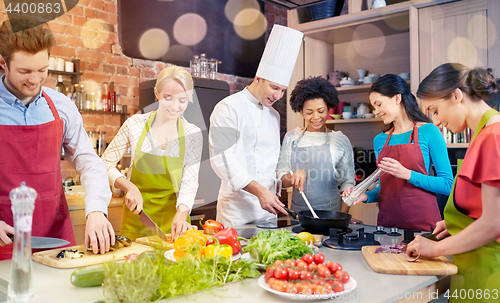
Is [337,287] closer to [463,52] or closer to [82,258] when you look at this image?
[82,258]

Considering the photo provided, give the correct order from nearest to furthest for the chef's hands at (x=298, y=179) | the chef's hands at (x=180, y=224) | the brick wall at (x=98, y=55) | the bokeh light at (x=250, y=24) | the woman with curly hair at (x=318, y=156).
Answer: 1. the chef's hands at (x=180, y=224)
2. the chef's hands at (x=298, y=179)
3. the woman with curly hair at (x=318, y=156)
4. the brick wall at (x=98, y=55)
5. the bokeh light at (x=250, y=24)

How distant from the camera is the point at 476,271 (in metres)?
1.21

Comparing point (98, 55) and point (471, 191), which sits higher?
point (98, 55)

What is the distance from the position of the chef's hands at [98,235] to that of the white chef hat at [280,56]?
1289 millimetres

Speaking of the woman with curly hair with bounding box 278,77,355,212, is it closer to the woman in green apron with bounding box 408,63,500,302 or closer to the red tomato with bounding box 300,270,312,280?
the woman in green apron with bounding box 408,63,500,302

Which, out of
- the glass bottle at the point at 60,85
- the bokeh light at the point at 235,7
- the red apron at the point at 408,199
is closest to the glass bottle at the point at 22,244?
the red apron at the point at 408,199

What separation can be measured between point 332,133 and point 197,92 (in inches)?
54.2

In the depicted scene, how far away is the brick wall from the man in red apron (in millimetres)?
1916

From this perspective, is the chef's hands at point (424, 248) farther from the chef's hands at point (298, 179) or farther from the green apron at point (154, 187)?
the green apron at point (154, 187)

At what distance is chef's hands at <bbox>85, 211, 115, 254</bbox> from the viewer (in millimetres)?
1348

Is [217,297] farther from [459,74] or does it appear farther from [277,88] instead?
[277,88]

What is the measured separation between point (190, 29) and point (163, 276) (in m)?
3.63

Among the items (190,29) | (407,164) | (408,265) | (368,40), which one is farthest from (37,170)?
(368,40)

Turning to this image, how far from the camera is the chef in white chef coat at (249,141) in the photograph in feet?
7.18
